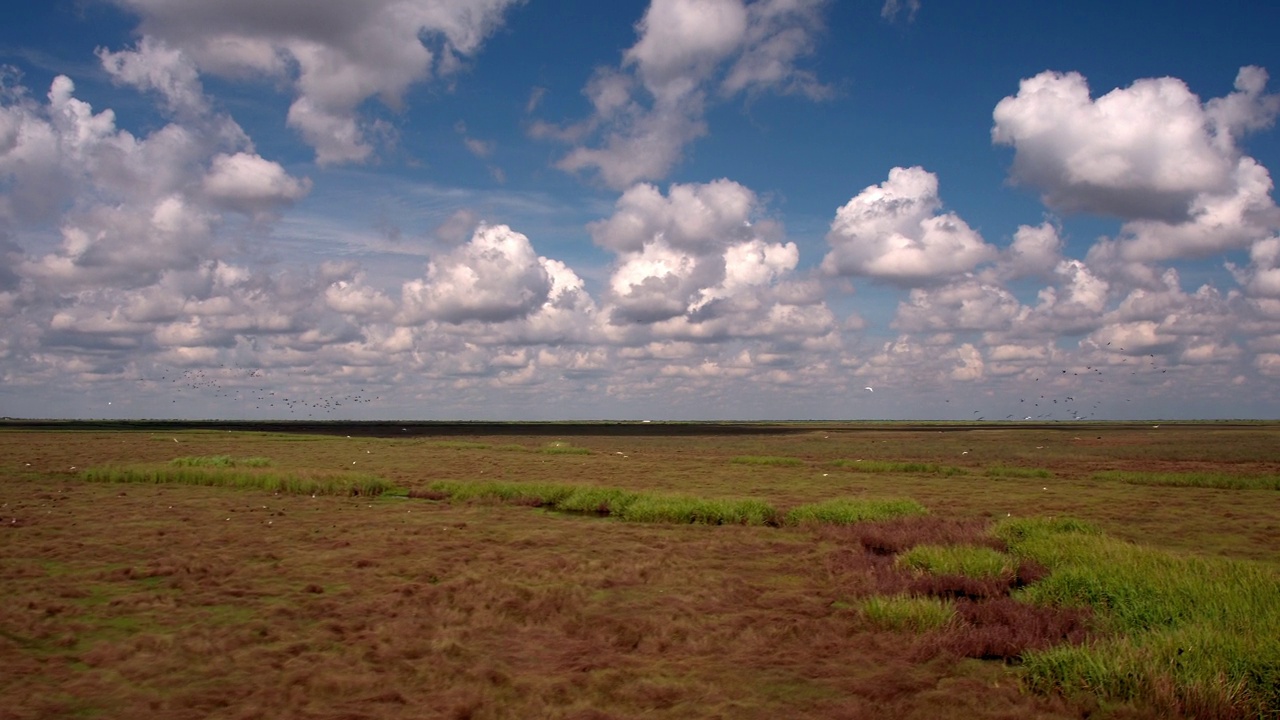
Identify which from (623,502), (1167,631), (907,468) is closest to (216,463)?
(623,502)

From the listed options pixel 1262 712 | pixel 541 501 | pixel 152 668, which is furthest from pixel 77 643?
pixel 541 501

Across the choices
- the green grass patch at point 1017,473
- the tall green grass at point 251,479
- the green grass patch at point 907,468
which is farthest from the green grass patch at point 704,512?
the green grass patch at point 1017,473

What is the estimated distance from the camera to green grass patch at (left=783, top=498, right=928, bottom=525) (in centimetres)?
2111

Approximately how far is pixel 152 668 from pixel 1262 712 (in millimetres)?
12166

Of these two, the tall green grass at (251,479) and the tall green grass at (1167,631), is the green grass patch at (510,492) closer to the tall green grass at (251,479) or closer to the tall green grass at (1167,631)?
the tall green grass at (251,479)

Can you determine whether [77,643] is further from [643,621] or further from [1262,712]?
[1262,712]

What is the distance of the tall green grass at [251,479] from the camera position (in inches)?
1076

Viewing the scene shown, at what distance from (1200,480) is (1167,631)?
2933 cm

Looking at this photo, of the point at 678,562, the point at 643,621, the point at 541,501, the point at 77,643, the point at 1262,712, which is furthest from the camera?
the point at 541,501

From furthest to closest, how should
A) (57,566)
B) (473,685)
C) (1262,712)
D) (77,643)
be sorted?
(57,566), (77,643), (473,685), (1262,712)

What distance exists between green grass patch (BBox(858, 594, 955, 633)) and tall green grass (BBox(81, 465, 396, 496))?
65.4 feet

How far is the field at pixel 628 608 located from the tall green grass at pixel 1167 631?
0.14ft

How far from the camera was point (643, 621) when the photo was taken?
11.7 meters

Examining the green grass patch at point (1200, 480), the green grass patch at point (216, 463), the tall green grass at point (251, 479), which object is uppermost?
the green grass patch at point (216, 463)
